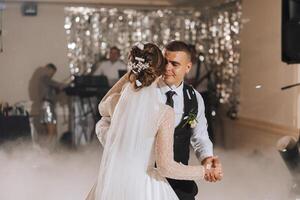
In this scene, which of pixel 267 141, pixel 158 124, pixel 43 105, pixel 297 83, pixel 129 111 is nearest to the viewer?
pixel 158 124

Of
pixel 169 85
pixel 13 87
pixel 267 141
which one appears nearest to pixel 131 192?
pixel 169 85

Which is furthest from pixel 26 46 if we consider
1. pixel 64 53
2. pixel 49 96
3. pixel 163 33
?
pixel 163 33

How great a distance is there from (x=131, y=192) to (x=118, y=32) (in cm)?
321

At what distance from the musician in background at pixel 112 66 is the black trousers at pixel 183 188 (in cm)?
275

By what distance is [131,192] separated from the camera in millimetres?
2041

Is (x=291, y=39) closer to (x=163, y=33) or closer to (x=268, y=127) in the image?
(x=268, y=127)

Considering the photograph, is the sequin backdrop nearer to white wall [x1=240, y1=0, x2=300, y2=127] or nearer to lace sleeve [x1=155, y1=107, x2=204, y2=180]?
white wall [x1=240, y1=0, x2=300, y2=127]

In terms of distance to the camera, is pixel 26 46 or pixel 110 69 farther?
pixel 110 69

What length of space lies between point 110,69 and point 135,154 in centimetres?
300

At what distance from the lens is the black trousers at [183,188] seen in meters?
2.24

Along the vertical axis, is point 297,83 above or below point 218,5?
below

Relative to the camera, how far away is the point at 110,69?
4988 mm

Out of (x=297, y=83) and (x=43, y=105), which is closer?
(x=297, y=83)

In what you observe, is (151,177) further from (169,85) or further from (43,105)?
(43,105)
